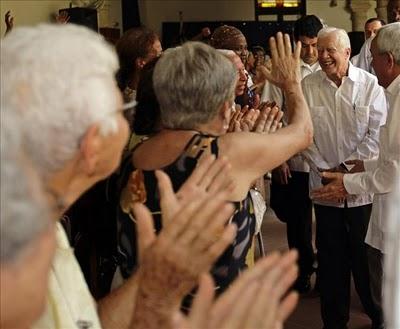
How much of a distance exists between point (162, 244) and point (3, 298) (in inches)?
17.2

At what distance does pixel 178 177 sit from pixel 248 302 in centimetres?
107

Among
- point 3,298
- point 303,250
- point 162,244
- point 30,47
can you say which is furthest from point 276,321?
point 303,250

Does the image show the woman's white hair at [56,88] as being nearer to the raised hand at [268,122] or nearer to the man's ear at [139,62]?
the raised hand at [268,122]

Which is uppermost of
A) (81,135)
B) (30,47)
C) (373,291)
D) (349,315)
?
(30,47)

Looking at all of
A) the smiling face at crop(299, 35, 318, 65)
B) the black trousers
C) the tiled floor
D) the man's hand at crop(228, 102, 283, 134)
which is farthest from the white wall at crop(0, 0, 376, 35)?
the man's hand at crop(228, 102, 283, 134)

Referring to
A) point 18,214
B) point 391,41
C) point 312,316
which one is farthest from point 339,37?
point 18,214

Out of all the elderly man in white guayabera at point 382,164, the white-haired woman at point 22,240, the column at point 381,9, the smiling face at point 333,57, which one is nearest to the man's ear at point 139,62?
the smiling face at point 333,57

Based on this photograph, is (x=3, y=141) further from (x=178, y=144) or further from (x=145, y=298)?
(x=178, y=144)

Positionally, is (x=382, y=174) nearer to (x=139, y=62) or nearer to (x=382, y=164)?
(x=382, y=164)

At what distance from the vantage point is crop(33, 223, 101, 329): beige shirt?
1.50 m

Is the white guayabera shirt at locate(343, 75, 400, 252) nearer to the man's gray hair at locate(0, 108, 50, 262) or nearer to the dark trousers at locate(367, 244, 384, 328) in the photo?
the dark trousers at locate(367, 244, 384, 328)

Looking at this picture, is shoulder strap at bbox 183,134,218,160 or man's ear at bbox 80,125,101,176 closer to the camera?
man's ear at bbox 80,125,101,176

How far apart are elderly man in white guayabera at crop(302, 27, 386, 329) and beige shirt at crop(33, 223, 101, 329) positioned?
2411mm

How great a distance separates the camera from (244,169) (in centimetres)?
217
